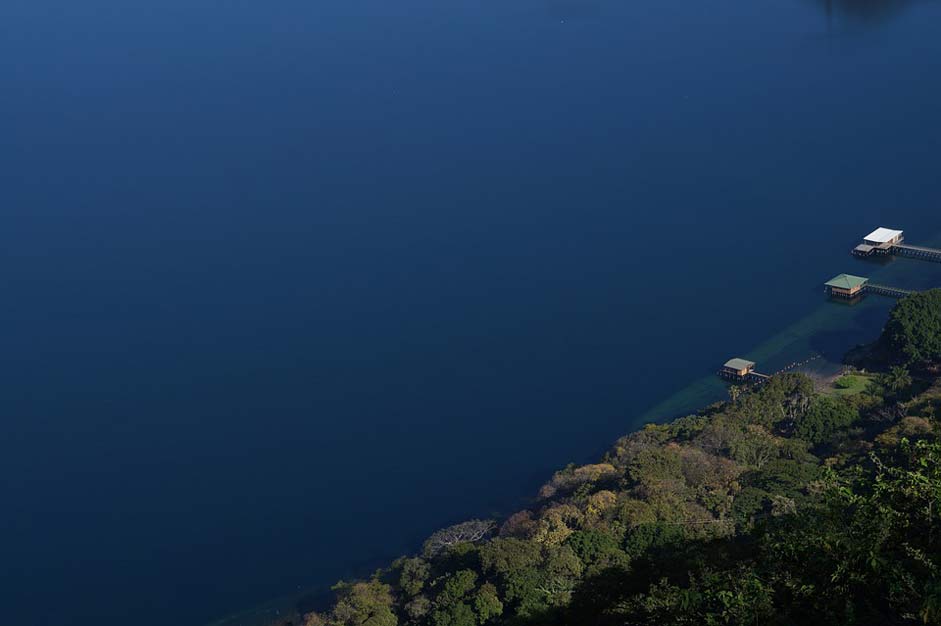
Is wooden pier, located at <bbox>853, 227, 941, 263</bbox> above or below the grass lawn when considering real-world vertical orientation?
above

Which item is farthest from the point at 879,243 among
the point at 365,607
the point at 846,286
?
the point at 365,607

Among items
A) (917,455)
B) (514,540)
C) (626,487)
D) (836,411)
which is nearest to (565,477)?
(626,487)

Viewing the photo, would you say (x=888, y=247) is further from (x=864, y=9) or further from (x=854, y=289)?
(x=864, y=9)

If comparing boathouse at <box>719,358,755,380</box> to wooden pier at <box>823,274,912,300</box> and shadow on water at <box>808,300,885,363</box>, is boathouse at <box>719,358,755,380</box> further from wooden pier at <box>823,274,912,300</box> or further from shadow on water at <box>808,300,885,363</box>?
wooden pier at <box>823,274,912,300</box>

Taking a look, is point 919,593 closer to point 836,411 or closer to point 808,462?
point 808,462

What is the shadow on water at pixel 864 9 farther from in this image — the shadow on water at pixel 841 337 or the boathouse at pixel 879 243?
the shadow on water at pixel 841 337

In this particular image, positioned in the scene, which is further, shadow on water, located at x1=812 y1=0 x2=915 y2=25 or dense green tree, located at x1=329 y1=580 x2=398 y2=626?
shadow on water, located at x1=812 y1=0 x2=915 y2=25

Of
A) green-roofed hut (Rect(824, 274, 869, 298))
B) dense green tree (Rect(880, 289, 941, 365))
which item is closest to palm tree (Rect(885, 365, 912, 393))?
dense green tree (Rect(880, 289, 941, 365))
